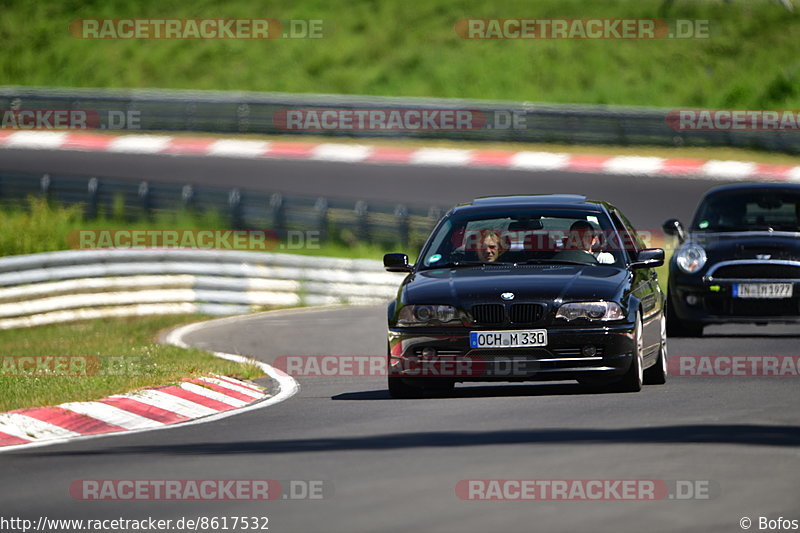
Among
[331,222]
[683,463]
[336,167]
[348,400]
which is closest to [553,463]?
[683,463]

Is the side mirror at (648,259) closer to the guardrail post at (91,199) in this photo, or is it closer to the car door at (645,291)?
the car door at (645,291)

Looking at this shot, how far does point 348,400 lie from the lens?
11.0 m

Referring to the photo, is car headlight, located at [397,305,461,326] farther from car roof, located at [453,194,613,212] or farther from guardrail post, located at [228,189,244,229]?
guardrail post, located at [228,189,244,229]

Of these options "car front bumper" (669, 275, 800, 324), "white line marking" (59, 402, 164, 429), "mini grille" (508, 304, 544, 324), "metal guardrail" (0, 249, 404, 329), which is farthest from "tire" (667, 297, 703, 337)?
"white line marking" (59, 402, 164, 429)

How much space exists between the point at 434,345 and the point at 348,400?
3.27ft

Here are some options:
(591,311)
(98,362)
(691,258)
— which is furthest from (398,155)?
(591,311)

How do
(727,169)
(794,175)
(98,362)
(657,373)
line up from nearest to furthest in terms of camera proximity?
(657,373) < (98,362) < (794,175) < (727,169)

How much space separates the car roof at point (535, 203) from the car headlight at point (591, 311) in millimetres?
1273

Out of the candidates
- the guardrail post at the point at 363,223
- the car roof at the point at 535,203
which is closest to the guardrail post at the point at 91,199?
the guardrail post at the point at 363,223

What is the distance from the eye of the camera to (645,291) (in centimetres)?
1130

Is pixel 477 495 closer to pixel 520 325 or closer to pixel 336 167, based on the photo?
pixel 520 325

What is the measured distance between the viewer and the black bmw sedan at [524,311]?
10.2 metres

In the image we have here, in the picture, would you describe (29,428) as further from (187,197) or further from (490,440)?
(187,197)

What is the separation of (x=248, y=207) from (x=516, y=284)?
50.7ft
